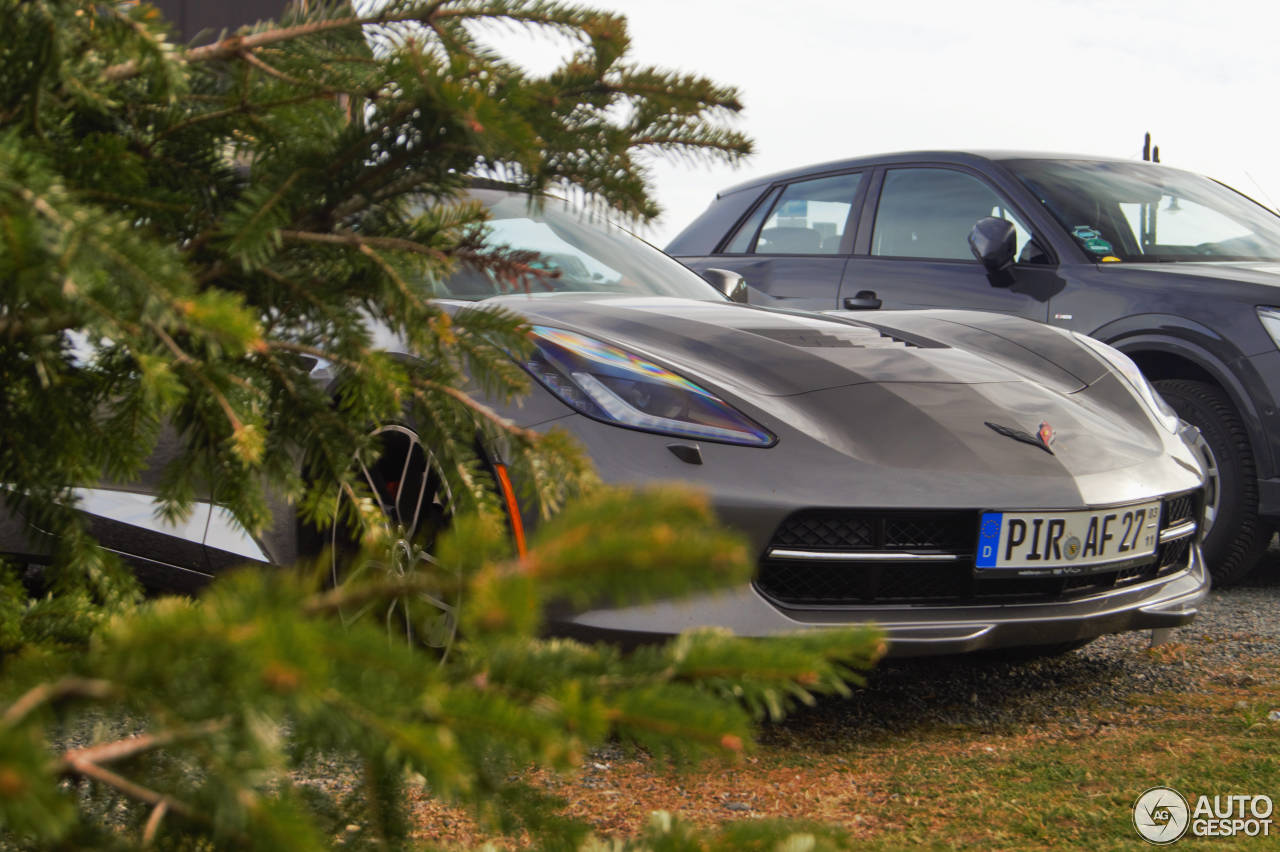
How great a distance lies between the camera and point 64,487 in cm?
121

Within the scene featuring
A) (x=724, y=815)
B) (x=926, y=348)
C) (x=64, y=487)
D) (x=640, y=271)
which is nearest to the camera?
(x=64, y=487)

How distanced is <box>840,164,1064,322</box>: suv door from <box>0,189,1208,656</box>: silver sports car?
73.8 inches

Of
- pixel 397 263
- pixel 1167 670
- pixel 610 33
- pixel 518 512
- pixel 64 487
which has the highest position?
pixel 610 33

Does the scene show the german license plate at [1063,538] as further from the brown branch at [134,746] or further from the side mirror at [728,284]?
the brown branch at [134,746]

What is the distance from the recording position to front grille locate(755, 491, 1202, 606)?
2459 mm

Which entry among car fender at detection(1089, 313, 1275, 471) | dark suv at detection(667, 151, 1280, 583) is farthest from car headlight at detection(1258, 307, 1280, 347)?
car fender at detection(1089, 313, 1275, 471)

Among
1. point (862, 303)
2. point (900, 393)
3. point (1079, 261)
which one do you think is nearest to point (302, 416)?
point (900, 393)

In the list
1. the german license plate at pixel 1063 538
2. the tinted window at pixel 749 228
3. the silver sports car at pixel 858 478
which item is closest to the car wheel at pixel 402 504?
the silver sports car at pixel 858 478

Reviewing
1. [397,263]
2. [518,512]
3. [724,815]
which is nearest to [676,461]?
[518,512]

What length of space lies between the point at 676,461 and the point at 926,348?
3.41 feet

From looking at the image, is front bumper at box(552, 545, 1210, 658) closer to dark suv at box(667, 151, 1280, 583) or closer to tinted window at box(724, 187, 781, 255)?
dark suv at box(667, 151, 1280, 583)

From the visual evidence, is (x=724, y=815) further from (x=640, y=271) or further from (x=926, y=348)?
(x=640, y=271)

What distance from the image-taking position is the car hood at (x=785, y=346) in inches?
107

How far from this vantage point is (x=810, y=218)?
5.89 metres
